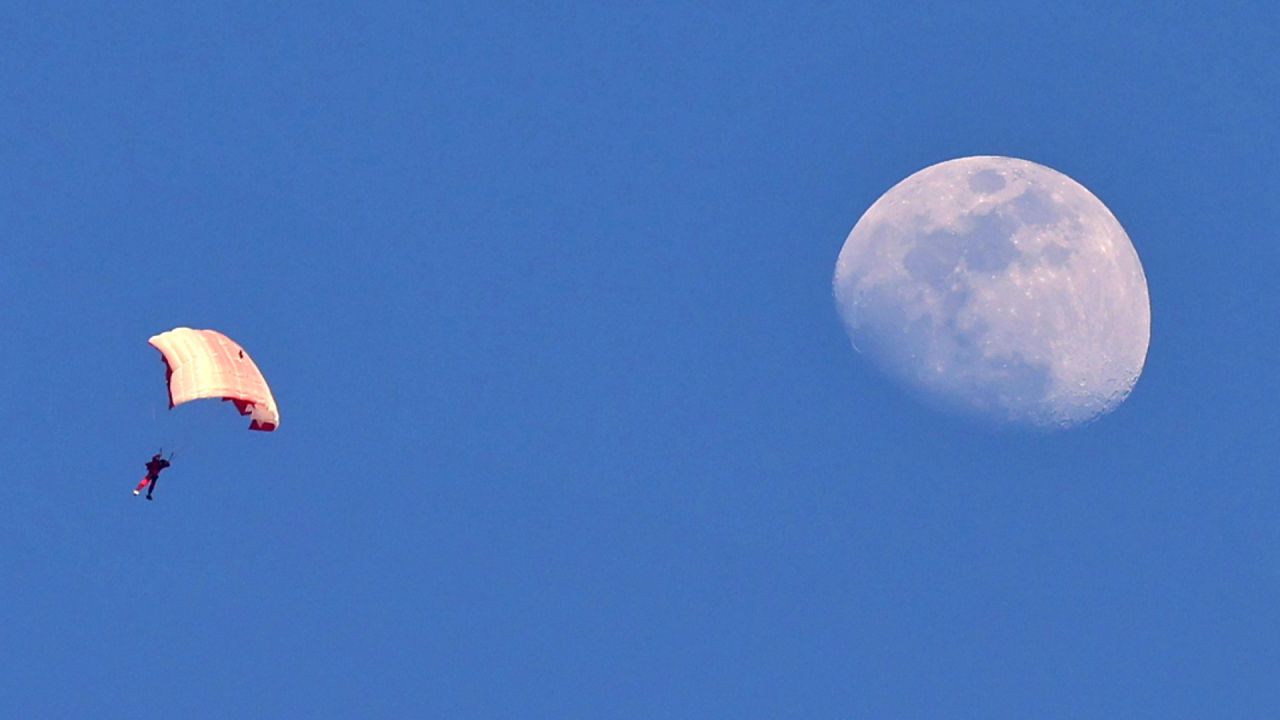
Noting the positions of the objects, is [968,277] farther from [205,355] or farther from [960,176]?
[205,355]

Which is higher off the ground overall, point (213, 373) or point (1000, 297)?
point (1000, 297)

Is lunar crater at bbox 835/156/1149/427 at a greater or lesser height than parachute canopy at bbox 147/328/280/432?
greater

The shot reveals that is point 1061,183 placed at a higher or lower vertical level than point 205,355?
higher

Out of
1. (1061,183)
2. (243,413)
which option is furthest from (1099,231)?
(243,413)

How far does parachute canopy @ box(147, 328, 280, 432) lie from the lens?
368 feet

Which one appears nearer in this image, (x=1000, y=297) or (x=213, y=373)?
(x=1000, y=297)

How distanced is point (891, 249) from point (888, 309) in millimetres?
2408

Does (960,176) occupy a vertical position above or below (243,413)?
above

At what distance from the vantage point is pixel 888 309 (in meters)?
Result: 114

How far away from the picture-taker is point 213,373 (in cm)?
11306

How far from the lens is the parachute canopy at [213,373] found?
112 m

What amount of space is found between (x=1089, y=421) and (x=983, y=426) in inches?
192

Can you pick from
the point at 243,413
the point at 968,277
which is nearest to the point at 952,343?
the point at 968,277

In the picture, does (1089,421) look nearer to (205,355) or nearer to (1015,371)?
(1015,371)
